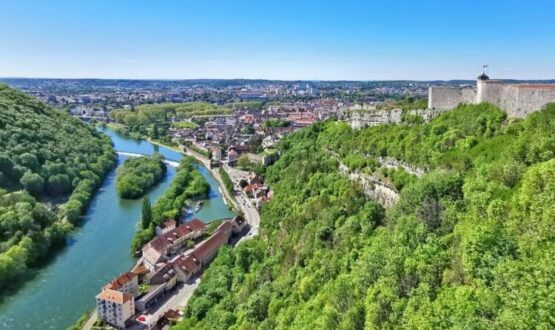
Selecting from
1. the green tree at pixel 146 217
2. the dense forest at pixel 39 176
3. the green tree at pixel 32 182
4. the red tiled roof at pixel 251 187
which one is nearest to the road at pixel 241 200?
the red tiled roof at pixel 251 187

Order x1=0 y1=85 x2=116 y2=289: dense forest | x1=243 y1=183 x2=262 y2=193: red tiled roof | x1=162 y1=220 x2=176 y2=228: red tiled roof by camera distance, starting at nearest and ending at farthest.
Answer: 1. x1=0 y1=85 x2=116 y2=289: dense forest
2. x1=162 y1=220 x2=176 y2=228: red tiled roof
3. x1=243 y1=183 x2=262 y2=193: red tiled roof

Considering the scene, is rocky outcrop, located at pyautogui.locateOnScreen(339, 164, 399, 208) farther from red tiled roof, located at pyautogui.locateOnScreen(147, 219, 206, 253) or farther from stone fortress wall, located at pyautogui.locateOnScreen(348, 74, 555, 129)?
red tiled roof, located at pyautogui.locateOnScreen(147, 219, 206, 253)

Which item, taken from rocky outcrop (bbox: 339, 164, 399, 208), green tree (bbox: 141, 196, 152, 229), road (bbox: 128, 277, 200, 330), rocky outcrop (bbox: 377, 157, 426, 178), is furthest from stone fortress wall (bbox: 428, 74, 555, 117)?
green tree (bbox: 141, 196, 152, 229)

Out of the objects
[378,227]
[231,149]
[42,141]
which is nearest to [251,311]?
[378,227]

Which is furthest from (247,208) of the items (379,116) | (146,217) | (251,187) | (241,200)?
(379,116)

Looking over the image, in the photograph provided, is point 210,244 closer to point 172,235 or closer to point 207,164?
point 172,235

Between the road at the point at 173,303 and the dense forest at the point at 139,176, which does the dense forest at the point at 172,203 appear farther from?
the road at the point at 173,303
